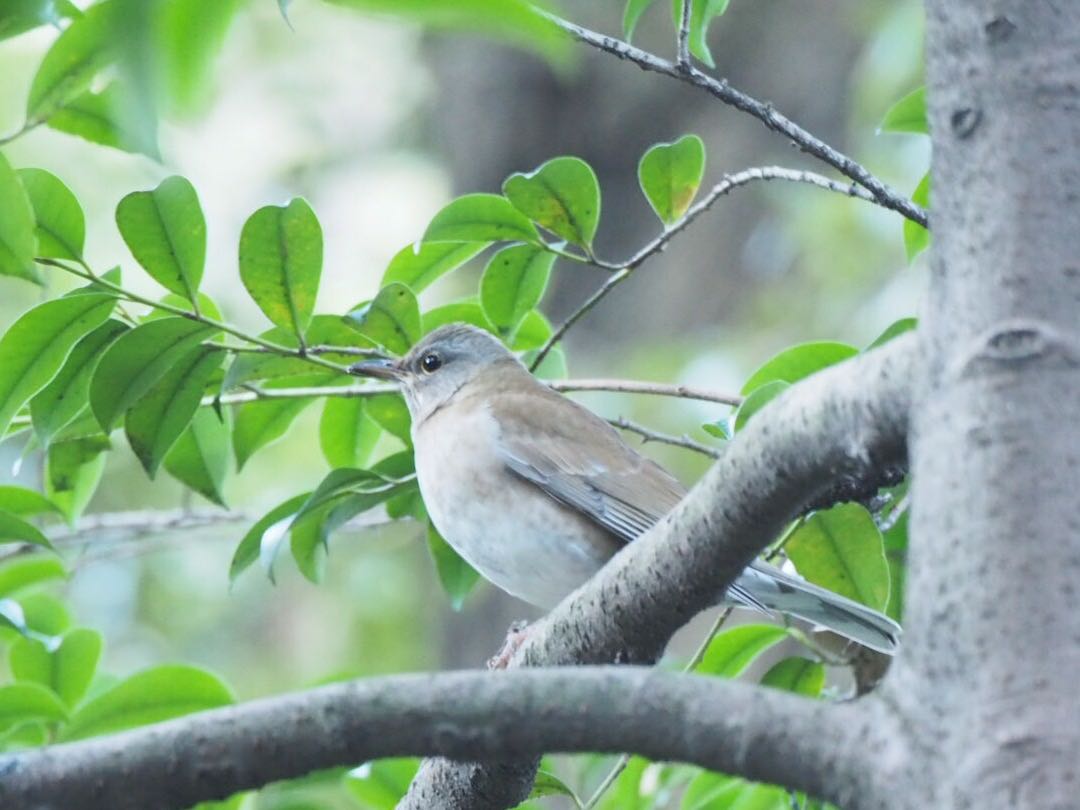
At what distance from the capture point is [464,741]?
1408 mm

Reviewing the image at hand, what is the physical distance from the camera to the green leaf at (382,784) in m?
3.00

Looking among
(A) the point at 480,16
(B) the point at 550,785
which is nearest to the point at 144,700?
(B) the point at 550,785

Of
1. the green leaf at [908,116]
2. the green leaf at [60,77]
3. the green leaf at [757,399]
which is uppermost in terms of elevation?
the green leaf at [908,116]

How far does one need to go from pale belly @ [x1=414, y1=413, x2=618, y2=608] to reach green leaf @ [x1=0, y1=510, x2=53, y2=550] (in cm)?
90

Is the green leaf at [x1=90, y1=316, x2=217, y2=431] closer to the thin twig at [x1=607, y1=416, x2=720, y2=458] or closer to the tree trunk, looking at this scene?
the thin twig at [x1=607, y1=416, x2=720, y2=458]

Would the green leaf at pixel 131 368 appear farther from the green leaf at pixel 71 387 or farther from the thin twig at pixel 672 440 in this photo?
the thin twig at pixel 672 440

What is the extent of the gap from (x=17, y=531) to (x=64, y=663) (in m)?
0.47

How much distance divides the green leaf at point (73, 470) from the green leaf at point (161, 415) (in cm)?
36

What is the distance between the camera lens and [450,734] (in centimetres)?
141

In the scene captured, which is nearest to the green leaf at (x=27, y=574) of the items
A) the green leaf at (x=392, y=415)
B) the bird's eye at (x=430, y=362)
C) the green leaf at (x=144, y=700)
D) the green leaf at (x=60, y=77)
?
the green leaf at (x=144, y=700)

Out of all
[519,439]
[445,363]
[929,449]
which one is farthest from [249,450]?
[929,449]

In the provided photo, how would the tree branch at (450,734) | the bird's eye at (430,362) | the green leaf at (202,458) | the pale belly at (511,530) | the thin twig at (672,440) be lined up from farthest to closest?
the bird's eye at (430,362) < the pale belly at (511,530) < the green leaf at (202,458) < the thin twig at (672,440) < the tree branch at (450,734)

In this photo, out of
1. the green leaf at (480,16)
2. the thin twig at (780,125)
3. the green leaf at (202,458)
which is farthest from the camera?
the green leaf at (202,458)

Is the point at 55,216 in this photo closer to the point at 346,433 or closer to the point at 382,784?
the point at 346,433
